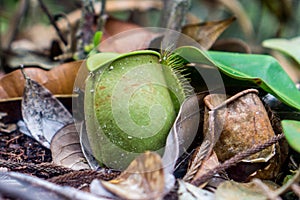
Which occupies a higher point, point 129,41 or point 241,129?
point 129,41

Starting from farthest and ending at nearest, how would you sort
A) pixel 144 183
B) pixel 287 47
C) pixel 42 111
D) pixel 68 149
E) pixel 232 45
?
pixel 232 45, pixel 287 47, pixel 42 111, pixel 68 149, pixel 144 183

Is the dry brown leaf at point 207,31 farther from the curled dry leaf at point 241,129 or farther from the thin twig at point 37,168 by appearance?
the thin twig at point 37,168

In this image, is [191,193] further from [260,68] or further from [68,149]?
[260,68]

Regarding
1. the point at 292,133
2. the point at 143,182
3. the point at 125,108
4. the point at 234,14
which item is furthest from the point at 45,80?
the point at 234,14

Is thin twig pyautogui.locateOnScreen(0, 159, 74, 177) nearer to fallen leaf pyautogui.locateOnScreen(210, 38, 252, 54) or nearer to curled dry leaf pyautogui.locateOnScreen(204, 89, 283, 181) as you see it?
curled dry leaf pyautogui.locateOnScreen(204, 89, 283, 181)

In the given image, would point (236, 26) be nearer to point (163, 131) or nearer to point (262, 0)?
point (262, 0)

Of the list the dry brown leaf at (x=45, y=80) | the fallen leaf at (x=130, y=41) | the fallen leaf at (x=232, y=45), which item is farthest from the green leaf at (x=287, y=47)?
the dry brown leaf at (x=45, y=80)
